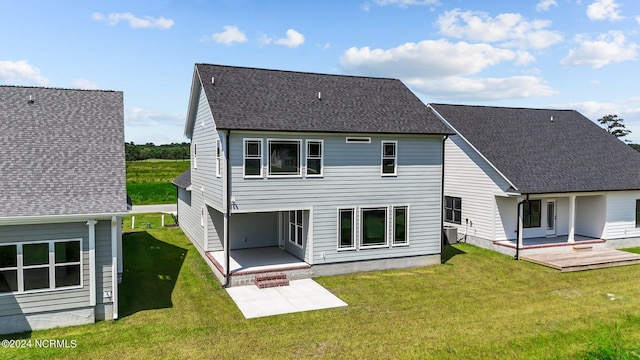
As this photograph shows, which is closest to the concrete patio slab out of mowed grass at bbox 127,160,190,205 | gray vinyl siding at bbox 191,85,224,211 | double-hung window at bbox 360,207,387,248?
double-hung window at bbox 360,207,387,248

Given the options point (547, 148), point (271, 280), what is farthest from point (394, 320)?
point (547, 148)

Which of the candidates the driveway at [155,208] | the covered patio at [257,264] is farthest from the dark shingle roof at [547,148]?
the driveway at [155,208]

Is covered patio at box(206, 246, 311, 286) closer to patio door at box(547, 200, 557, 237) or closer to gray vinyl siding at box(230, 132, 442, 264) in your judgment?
gray vinyl siding at box(230, 132, 442, 264)

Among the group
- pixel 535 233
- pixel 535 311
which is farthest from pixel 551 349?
pixel 535 233

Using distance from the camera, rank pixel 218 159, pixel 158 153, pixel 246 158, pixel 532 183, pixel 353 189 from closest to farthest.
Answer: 1. pixel 246 158
2. pixel 218 159
3. pixel 353 189
4. pixel 532 183
5. pixel 158 153

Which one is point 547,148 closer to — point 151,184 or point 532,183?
point 532,183

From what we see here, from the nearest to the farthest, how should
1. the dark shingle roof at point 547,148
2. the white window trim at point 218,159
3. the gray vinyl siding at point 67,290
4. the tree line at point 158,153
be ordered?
1. the gray vinyl siding at point 67,290
2. the white window trim at point 218,159
3. the dark shingle roof at point 547,148
4. the tree line at point 158,153

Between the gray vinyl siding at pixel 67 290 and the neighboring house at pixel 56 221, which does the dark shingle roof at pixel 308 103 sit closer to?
the neighboring house at pixel 56 221
